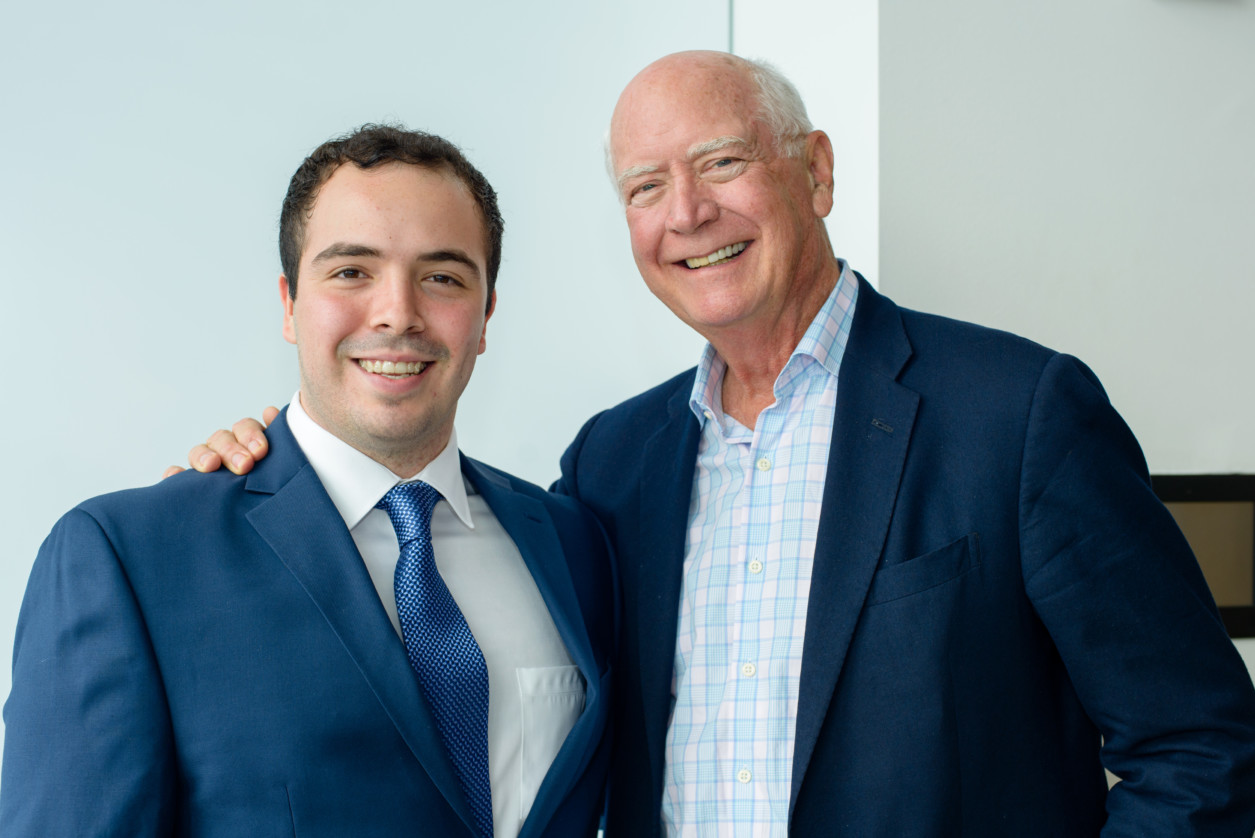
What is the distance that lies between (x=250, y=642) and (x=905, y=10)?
179cm

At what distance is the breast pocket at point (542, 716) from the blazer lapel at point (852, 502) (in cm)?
38

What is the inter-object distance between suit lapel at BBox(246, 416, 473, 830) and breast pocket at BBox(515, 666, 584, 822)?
157 millimetres

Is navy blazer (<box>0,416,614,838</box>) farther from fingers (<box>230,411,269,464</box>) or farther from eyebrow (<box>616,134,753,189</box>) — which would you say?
eyebrow (<box>616,134,753,189</box>)

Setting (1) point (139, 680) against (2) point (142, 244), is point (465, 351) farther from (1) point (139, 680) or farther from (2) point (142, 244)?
(2) point (142, 244)

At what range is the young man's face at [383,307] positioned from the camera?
156cm

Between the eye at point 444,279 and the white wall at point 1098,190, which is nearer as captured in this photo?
the eye at point 444,279

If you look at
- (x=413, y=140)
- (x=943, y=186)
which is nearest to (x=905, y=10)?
(x=943, y=186)

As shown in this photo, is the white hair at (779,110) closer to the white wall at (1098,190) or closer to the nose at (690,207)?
the nose at (690,207)

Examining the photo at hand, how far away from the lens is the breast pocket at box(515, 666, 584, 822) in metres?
1.55

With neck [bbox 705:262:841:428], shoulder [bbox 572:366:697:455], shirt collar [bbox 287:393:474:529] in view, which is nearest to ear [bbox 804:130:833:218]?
neck [bbox 705:262:841:428]

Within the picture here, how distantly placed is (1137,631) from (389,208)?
1.30 meters

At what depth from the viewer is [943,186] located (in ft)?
7.09

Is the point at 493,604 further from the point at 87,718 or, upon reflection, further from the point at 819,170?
the point at 819,170

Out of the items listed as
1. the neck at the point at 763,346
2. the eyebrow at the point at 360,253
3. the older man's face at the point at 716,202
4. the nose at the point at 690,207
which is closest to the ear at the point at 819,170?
the older man's face at the point at 716,202
